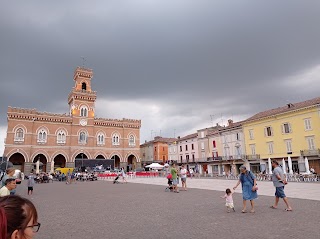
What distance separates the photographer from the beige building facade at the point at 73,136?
148 feet

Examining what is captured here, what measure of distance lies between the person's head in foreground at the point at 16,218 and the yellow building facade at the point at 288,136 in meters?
31.9

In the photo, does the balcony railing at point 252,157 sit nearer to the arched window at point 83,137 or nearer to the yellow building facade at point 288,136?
the yellow building facade at point 288,136

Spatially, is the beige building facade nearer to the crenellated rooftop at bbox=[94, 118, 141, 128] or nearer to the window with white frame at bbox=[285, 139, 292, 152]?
the crenellated rooftop at bbox=[94, 118, 141, 128]

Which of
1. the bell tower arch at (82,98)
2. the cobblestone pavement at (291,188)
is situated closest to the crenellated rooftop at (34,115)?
the bell tower arch at (82,98)

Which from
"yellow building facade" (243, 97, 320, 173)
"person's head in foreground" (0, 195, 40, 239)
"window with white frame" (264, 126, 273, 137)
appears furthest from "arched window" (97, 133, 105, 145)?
"person's head in foreground" (0, 195, 40, 239)

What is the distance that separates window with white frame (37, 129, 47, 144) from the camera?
4705cm

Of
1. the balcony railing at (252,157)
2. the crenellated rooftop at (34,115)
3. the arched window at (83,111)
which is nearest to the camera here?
the balcony railing at (252,157)

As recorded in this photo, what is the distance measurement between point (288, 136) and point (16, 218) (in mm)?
38754

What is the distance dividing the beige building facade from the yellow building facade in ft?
89.6

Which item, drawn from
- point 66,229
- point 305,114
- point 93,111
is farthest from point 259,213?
point 93,111

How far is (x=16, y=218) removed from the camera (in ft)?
4.59

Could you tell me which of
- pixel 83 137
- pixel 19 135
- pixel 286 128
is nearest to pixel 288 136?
pixel 286 128

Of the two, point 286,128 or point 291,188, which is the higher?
point 286,128

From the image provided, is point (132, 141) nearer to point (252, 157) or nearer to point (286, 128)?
point (252, 157)
